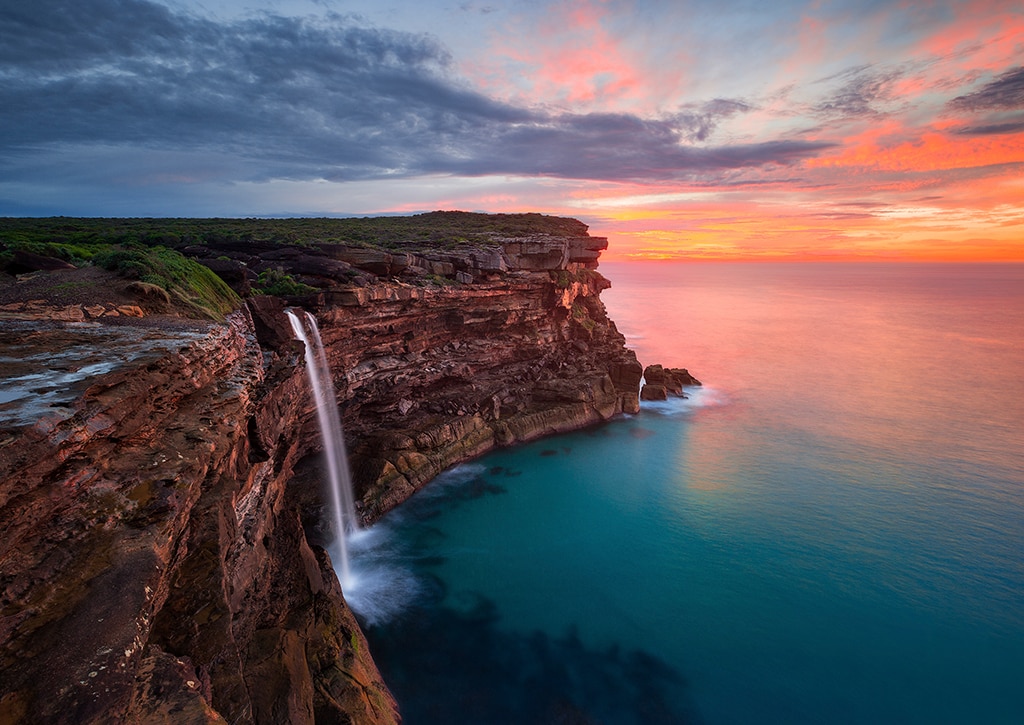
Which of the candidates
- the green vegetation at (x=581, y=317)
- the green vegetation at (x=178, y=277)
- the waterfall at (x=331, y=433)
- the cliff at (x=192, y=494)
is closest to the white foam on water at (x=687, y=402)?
the green vegetation at (x=581, y=317)

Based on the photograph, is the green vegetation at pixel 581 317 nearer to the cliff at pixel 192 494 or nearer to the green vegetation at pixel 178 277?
the cliff at pixel 192 494

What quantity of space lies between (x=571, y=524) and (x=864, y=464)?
74.8ft

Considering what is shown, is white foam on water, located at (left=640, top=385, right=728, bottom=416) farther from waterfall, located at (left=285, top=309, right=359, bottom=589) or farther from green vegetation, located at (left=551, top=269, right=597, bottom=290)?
waterfall, located at (left=285, top=309, right=359, bottom=589)

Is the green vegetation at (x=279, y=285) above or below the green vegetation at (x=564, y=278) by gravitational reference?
above

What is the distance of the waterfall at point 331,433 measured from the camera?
71.9ft

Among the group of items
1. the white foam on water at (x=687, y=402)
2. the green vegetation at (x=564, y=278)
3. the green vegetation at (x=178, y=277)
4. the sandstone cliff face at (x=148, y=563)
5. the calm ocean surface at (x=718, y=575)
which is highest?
the green vegetation at (x=178, y=277)

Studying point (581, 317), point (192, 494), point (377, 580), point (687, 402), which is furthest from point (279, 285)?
point (687, 402)

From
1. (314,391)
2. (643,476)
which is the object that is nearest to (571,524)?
(643,476)

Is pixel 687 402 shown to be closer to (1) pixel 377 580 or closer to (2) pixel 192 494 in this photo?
(1) pixel 377 580

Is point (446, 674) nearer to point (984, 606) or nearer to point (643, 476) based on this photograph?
point (643, 476)

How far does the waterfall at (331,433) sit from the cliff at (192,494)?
72 cm

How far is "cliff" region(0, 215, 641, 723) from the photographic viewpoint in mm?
5379

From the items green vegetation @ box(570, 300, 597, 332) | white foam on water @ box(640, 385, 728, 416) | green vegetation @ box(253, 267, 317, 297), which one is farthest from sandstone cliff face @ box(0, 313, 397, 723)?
green vegetation @ box(570, 300, 597, 332)

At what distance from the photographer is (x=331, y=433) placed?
25641 millimetres
